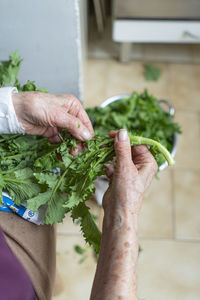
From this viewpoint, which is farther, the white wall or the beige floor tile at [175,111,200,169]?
the beige floor tile at [175,111,200,169]

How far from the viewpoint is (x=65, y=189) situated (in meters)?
0.74

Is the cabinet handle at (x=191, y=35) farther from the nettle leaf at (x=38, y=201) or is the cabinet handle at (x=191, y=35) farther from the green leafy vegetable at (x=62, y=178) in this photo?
the nettle leaf at (x=38, y=201)

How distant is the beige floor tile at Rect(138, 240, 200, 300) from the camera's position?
112cm

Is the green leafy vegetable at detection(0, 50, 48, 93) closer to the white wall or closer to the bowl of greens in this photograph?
the white wall

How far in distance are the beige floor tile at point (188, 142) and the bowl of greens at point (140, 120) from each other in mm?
256

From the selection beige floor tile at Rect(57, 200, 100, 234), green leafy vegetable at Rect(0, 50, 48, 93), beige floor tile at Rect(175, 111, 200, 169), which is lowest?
beige floor tile at Rect(57, 200, 100, 234)

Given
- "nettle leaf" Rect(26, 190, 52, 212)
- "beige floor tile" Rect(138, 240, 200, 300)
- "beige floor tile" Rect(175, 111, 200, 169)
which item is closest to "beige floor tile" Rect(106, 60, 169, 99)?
"beige floor tile" Rect(175, 111, 200, 169)

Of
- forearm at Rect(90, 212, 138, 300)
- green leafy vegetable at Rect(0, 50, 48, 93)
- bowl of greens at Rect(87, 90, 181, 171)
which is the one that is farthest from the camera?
bowl of greens at Rect(87, 90, 181, 171)

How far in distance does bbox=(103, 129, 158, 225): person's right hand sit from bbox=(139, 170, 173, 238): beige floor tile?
56 centimetres

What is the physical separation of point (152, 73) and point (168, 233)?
0.81 meters

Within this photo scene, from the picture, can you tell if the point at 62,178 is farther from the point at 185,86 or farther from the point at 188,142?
the point at 185,86

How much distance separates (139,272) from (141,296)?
0.08m

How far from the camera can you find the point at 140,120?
1123 mm

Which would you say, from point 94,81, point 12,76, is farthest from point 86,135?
point 94,81
